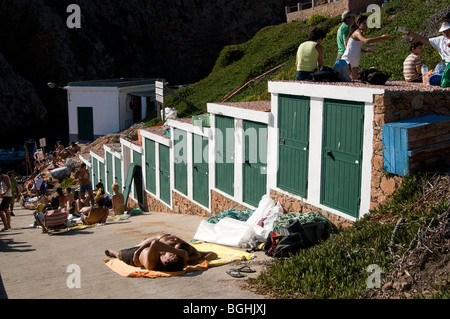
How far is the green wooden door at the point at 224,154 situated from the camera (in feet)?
41.9

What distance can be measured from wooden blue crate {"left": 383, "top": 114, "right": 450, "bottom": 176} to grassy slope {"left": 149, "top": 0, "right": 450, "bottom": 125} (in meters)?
5.64

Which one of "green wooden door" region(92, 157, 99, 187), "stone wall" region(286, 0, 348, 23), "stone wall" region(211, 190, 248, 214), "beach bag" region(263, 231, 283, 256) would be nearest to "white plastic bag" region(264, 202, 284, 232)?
"beach bag" region(263, 231, 283, 256)

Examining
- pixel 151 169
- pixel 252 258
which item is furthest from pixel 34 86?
pixel 252 258

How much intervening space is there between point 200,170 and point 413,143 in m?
7.57

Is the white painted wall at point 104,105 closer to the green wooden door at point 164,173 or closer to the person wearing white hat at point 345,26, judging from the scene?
the green wooden door at point 164,173

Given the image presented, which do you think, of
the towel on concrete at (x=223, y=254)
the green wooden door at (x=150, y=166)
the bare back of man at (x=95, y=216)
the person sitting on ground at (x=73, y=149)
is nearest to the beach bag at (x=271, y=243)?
the towel on concrete at (x=223, y=254)

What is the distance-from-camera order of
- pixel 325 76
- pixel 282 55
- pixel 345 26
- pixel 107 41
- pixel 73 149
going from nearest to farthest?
1. pixel 325 76
2. pixel 345 26
3. pixel 282 55
4. pixel 73 149
5. pixel 107 41

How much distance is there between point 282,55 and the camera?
90.3 ft

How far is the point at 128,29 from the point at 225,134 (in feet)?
146

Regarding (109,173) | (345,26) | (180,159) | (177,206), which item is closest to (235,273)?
(345,26)

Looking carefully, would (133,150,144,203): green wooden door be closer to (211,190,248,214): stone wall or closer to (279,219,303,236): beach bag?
(211,190,248,214): stone wall

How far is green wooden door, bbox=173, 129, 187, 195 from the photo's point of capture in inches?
612

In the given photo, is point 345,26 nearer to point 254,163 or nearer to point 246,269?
point 254,163
